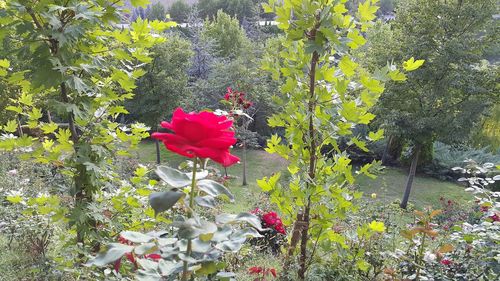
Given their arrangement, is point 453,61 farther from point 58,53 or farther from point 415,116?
point 58,53

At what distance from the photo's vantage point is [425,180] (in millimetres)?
13477

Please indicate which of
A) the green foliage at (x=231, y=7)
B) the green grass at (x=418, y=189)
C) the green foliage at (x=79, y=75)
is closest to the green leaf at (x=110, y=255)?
the green foliage at (x=79, y=75)

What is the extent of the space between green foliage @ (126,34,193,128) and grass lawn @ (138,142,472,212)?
1840 mm

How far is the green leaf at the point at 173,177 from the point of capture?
98cm

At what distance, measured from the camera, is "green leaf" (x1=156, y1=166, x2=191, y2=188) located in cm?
98

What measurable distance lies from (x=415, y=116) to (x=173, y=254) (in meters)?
10.2

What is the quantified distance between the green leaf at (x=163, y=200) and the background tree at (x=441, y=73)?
981cm

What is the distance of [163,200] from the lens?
3.05 feet

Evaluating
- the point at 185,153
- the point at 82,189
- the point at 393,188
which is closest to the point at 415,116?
the point at 393,188

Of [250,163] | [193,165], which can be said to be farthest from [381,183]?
[193,165]

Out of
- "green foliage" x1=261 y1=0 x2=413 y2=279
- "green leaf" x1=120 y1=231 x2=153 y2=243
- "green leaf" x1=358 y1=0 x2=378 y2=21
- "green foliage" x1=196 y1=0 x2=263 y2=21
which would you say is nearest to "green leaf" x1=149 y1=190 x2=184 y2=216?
"green leaf" x1=120 y1=231 x2=153 y2=243

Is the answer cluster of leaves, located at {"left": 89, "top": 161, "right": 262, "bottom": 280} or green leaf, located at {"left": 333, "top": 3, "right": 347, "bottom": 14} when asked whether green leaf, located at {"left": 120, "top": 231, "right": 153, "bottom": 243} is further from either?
green leaf, located at {"left": 333, "top": 3, "right": 347, "bottom": 14}

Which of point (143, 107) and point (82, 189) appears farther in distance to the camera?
point (143, 107)

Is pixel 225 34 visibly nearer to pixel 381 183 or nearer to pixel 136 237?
pixel 381 183
